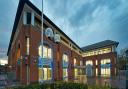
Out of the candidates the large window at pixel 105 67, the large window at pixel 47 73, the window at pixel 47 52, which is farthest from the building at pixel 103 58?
the window at pixel 47 52

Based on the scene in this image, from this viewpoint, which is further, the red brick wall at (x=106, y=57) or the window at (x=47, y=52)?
the red brick wall at (x=106, y=57)

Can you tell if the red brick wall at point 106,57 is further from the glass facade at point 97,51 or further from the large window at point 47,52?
the large window at point 47,52

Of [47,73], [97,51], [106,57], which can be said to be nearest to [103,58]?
[106,57]

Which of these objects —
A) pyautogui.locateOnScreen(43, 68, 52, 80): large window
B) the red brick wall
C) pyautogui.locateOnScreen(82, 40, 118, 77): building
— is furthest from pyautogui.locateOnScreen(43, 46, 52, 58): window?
the red brick wall

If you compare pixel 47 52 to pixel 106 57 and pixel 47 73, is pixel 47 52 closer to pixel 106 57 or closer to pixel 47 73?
pixel 47 73

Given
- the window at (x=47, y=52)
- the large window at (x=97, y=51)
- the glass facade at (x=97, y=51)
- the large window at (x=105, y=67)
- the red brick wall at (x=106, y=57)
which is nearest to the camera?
the window at (x=47, y=52)

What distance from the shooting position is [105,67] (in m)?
91.2

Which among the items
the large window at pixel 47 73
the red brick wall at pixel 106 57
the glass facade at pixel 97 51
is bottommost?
the large window at pixel 47 73

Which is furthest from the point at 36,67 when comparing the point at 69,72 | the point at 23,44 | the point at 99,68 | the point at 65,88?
the point at 99,68

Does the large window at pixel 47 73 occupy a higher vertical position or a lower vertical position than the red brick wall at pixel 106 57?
lower

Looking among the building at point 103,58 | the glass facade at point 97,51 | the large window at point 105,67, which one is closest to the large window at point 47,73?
the building at point 103,58

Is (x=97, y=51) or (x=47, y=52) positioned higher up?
(x=97, y=51)

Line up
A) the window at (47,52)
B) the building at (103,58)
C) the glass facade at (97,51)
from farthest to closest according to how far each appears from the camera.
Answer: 1. the glass facade at (97,51)
2. the building at (103,58)
3. the window at (47,52)

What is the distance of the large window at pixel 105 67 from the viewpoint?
291 ft
